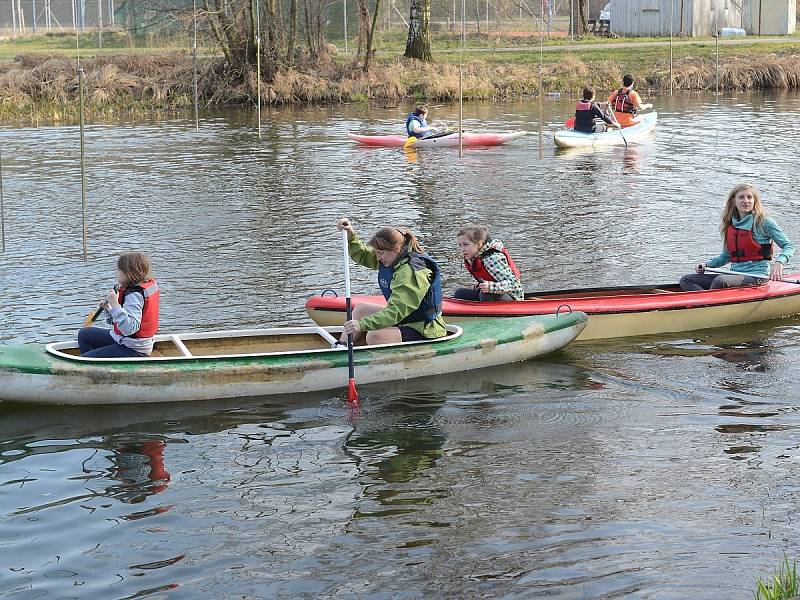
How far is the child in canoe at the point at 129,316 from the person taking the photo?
26.4 ft

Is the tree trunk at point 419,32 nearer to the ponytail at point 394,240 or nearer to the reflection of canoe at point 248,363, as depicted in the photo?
the reflection of canoe at point 248,363

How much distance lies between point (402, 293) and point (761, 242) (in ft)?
11.9

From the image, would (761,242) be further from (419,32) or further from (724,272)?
(419,32)

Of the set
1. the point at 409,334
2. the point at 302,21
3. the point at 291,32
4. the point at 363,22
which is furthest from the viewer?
the point at 302,21

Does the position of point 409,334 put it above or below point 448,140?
below

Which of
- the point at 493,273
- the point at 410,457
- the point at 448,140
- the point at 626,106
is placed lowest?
the point at 410,457

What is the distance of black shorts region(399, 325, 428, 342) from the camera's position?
8906 mm

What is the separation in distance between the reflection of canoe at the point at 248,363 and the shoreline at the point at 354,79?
19.2 m

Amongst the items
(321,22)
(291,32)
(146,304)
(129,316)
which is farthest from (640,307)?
(321,22)

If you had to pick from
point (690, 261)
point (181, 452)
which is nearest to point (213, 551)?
point (181, 452)

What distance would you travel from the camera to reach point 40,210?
54.2 ft

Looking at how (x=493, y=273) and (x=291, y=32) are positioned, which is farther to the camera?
(x=291, y=32)

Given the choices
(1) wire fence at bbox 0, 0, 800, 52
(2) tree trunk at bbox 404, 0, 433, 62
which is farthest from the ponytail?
(2) tree trunk at bbox 404, 0, 433, 62

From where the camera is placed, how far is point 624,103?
2333 cm
